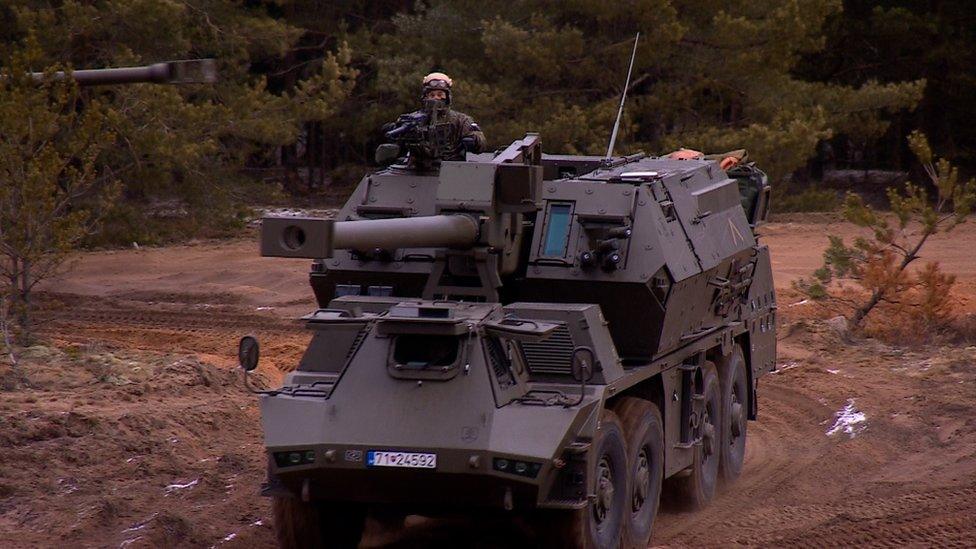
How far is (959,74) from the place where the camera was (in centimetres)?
2759

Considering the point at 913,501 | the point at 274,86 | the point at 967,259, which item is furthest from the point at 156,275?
the point at 913,501

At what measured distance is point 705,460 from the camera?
11.1 m

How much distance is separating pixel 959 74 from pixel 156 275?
14.7 metres

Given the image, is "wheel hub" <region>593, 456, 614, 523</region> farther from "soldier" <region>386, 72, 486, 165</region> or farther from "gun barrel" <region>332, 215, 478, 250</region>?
"soldier" <region>386, 72, 486, 165</region>

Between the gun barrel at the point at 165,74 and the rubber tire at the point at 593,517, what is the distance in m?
2.88

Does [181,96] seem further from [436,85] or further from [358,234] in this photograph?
[358,234]

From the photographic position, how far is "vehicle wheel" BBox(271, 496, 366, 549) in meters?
8.48

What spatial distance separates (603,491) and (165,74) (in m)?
3.44

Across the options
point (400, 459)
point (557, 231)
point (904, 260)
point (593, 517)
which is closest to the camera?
point (400, 459)

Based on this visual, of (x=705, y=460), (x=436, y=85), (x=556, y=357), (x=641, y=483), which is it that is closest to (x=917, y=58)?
(x=705, y=460)

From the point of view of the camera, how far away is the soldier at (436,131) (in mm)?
10234

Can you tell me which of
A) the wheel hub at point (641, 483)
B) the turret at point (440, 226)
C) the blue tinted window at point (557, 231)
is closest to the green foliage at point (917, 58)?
the blue tinted window at point (557, 231)

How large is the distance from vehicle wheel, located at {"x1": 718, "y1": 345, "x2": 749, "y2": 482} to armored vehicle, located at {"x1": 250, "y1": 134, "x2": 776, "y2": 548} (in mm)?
47

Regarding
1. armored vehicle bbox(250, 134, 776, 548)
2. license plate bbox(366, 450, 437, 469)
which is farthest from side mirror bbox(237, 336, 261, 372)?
license plate bbox(366, 450, 437, 469)
